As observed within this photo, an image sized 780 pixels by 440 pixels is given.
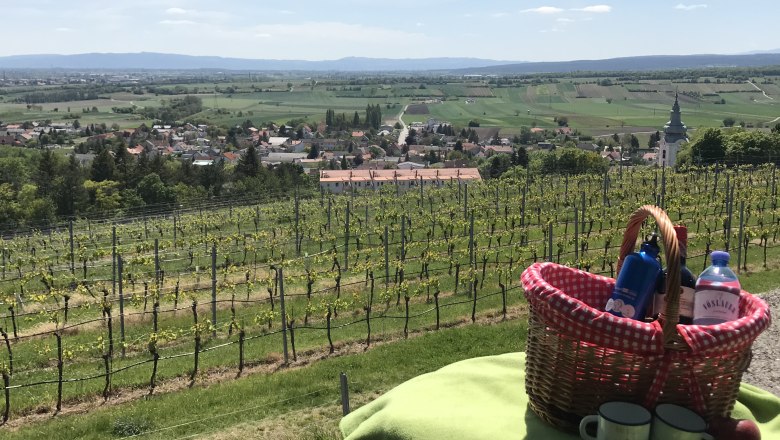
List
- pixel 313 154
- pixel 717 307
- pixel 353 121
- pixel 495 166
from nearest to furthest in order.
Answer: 1. pixel 717 307
2. pixel 495 166
3. pixel 313 154
4. pixel 353 121

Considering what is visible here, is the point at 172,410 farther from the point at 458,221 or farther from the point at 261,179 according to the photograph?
the point at 261,179

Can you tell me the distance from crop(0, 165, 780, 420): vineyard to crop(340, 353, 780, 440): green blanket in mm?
9241

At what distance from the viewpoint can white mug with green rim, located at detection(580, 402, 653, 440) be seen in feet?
7.08

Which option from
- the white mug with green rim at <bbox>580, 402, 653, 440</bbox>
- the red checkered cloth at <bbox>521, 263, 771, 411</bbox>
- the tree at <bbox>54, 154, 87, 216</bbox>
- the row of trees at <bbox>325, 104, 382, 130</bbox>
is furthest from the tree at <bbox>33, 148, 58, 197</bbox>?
the row of trees at <bbox>325, 104, 382, 130</bbox>

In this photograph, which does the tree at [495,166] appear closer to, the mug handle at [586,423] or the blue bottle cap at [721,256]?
the blue bottle cap at [721,256]

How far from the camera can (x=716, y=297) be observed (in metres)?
2.62

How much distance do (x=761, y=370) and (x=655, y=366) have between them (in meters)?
7.02

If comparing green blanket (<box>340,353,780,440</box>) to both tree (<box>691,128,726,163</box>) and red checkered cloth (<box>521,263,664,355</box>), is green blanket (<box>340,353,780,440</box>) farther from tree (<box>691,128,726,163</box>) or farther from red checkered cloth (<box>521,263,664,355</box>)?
tree (<box>691,128,726,163</box>)

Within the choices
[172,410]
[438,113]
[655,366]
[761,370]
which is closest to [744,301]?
[655,366]

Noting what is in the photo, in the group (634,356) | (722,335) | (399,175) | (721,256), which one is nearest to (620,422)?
(634,356)

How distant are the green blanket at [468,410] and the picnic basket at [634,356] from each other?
0.53 ft

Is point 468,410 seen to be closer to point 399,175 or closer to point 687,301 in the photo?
point 687,301

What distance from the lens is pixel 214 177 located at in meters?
73.3

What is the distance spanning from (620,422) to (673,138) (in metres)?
69.7
